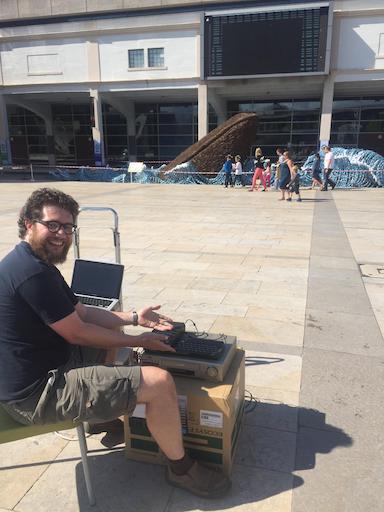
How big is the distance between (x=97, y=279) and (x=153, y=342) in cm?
108

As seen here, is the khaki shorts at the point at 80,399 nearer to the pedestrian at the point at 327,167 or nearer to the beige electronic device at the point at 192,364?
the beige electronic device at the point at 192,364

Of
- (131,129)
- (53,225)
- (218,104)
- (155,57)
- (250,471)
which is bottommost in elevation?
(250,471)

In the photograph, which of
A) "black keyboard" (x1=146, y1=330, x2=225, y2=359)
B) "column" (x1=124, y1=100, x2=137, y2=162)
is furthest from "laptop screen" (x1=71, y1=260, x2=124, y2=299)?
"column" (x1=124, y1=100, x2=137, y2=162)

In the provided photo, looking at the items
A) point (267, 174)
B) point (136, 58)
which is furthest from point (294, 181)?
point (136, 58)

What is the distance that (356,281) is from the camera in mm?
6137

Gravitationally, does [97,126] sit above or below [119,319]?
above

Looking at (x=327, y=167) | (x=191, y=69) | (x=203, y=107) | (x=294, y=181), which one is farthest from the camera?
(x=203, y=107)

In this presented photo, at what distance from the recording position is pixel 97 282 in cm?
345

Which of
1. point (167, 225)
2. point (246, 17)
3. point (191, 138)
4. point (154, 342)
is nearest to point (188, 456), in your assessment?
point (154, 342)

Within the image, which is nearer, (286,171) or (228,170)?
(286,171)

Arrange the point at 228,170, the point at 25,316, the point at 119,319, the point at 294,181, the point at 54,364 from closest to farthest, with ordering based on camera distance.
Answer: the point at 25,316
the point at 54,364
the point at 119,319
the point at 294,181
the point at 228,170

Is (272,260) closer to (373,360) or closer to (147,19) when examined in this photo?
(373,360)

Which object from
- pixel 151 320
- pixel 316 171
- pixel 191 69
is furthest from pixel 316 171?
pixel 151 320

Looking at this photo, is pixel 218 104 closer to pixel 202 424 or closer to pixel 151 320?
pixel 151 320
